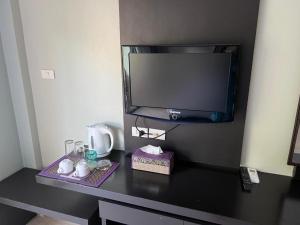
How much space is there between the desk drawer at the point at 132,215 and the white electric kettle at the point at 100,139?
461 millimetres

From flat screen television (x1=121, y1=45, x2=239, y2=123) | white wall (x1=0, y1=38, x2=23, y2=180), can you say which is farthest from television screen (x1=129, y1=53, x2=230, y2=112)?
white wall (x1=0, y1=38, x2=23, y2=180)

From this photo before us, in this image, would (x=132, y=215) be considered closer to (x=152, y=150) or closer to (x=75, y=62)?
(x=152, y=150)

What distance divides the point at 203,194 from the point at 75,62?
1.31 meters

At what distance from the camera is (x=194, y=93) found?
1402 mm

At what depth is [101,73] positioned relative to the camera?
5.71 ft

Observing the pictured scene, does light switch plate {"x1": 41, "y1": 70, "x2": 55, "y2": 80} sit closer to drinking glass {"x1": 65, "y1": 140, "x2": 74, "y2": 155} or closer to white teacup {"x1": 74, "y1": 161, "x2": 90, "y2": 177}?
drinking glass {"x1": 65, "y1": 140, "x2": 74, "y2": 155}

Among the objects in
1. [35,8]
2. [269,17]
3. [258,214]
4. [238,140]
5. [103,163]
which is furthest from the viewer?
[35,8]

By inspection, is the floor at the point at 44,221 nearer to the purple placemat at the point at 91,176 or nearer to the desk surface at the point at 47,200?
the desk surface at the point at 47,200

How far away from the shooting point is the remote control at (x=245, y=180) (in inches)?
53.9

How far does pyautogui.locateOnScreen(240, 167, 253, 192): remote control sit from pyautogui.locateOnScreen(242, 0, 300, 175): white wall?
76 millimetres

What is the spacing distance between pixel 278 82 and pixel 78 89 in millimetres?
1413

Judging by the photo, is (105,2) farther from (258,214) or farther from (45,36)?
(258,214)

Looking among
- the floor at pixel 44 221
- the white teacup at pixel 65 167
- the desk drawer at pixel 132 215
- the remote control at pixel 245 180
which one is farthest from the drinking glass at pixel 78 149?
the remote control at pixel 245 180

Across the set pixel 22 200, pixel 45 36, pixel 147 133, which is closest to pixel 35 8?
pixel 45 36
